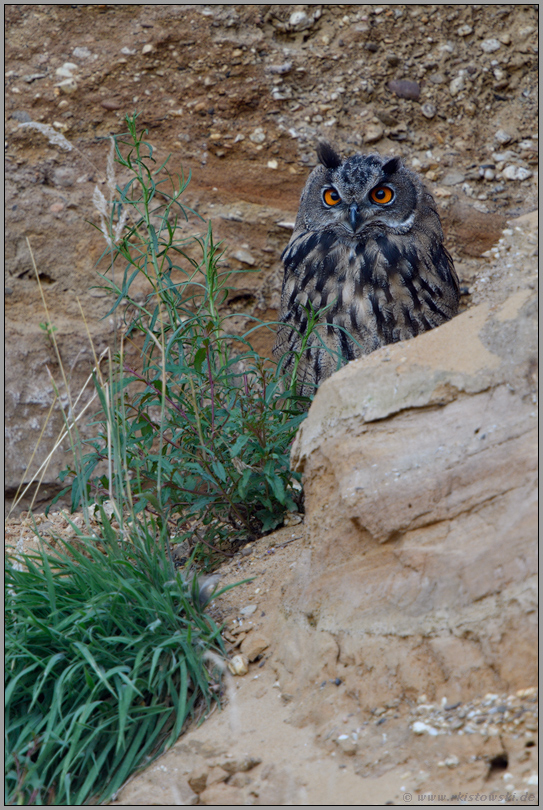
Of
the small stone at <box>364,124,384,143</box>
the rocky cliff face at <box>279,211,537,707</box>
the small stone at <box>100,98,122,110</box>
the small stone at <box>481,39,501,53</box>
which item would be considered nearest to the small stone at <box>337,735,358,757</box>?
the rocky cliff face at <box>279,211,537,707</box>

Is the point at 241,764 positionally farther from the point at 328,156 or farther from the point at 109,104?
the point at 109,104

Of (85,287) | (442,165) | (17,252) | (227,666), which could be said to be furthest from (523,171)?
(227,666)

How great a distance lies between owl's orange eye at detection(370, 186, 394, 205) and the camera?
3219mm

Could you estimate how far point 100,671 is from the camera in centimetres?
181

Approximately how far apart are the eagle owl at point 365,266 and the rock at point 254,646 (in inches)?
49.4

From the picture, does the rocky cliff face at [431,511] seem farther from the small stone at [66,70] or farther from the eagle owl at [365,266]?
the small stone at [66,70]

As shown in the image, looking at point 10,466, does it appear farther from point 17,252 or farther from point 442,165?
point 442,165

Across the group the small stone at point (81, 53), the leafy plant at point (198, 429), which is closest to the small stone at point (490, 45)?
the small stone at point (81, 53)

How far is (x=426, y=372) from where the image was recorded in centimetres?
181

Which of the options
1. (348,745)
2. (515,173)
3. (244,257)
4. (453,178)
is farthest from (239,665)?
(515,173)

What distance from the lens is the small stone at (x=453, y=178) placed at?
184 inches

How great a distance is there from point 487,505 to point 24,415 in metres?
3.34

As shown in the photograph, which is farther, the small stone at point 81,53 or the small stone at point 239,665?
the small stone at point 81,53

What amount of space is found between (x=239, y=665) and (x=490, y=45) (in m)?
4.52
